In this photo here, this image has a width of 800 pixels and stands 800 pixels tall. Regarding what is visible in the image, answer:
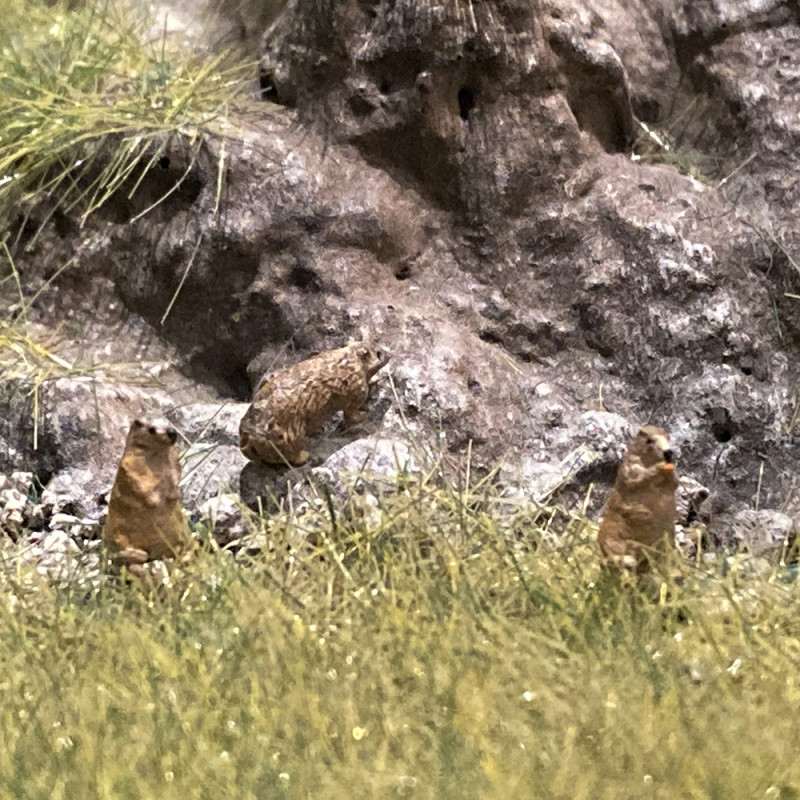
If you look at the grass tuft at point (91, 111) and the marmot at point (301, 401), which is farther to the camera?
the grass tuft at point (91, 111)

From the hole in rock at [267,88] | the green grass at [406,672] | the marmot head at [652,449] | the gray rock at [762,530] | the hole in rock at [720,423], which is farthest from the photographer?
the hole in rock at [267,88]

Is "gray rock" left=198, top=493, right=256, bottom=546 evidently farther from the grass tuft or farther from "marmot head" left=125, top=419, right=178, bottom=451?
the grass tuft

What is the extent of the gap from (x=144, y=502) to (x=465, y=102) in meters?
0.99

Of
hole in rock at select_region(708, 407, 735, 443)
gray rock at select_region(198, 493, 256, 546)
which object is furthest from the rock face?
gray rock at select_region(198, 493, 256, 546)

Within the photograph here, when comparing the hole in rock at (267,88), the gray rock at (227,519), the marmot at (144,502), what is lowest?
the gray rock at (227,519)

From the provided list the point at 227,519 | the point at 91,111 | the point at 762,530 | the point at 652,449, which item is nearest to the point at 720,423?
the point at 762,530

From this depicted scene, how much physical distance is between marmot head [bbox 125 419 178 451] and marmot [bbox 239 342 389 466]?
0.24 metres

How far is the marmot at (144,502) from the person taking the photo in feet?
4.43

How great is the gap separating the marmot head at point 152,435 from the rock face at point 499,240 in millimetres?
395

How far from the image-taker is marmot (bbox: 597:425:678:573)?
1209 millimetres

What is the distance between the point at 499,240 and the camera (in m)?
1.93

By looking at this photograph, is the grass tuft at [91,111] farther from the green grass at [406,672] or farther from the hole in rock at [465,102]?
the green grass at [406,672]

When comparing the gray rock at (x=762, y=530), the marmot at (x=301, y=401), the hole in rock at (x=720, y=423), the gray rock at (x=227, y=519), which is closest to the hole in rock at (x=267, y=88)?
the marmot at (x=301, y=401)

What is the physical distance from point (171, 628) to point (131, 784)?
36 centimetres
